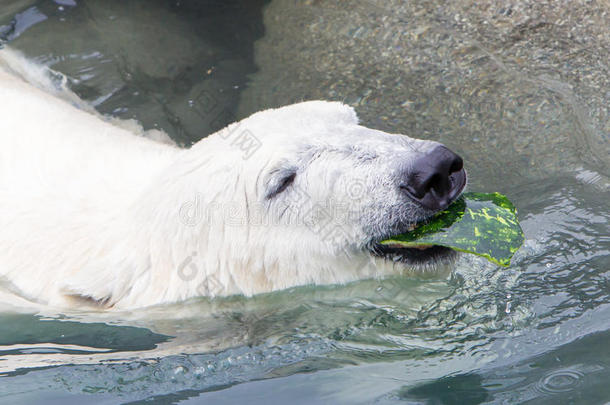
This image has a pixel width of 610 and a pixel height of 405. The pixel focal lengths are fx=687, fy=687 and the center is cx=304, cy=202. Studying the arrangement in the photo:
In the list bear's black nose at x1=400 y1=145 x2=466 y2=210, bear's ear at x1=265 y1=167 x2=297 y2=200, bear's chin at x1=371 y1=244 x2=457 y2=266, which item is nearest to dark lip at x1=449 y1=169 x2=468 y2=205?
bear's black nose at x1=400 y1=145 x2=466 y2=210

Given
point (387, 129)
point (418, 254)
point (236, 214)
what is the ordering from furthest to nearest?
point (387, 129), point (236, 214), point (418, 254)

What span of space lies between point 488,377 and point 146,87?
→ 429 cm

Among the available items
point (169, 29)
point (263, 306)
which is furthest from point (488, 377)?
point (169, 29)

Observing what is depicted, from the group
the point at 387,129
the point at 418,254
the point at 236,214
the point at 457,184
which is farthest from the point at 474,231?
the point at 387,129

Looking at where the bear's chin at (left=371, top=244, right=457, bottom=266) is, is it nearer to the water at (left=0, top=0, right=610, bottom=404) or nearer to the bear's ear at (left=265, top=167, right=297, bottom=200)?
the water at (left=0, top=0, right=610, bottom=404)

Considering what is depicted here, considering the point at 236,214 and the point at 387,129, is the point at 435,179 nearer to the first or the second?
the point at 236,214

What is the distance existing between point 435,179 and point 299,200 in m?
0.67

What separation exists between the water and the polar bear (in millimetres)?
174

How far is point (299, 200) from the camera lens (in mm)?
3266

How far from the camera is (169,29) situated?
667cm

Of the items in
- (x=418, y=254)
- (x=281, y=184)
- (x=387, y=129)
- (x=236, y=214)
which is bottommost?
(x=418, y=254)

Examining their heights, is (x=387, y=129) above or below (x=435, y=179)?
above

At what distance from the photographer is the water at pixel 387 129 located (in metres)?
3.05

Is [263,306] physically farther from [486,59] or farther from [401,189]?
[486,59]
